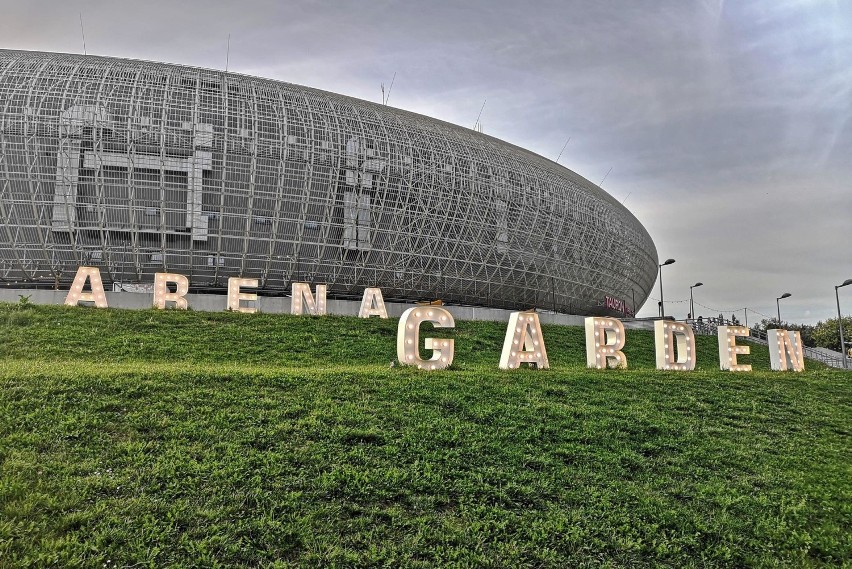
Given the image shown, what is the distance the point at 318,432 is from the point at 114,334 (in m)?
14.8

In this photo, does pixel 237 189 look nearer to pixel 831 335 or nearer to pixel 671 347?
pixel 671 347

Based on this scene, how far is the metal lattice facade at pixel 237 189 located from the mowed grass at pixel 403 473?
21.2 metres

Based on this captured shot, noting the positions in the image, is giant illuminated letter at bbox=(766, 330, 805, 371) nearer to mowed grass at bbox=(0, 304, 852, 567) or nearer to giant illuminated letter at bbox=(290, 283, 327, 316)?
mowed grass at bbox=(0, 304, 852, 567)

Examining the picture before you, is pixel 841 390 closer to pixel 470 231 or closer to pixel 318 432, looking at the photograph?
pixel 318 432

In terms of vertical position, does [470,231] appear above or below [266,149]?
below

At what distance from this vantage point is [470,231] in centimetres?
4019

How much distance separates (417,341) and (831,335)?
66.0m

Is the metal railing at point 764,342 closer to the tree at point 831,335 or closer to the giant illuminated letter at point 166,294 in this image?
the tree at point 831,335

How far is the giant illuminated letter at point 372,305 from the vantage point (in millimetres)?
28438

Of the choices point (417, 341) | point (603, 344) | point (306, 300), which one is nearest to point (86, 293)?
point (306, 300)

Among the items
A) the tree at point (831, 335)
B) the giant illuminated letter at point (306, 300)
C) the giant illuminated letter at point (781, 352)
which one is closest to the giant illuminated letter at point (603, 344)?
the giant illuminated letter at point (781, 352)

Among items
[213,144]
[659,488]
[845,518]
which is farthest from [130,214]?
[845,518]

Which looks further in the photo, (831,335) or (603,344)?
(831,335)

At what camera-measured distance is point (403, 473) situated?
9.12 metres
